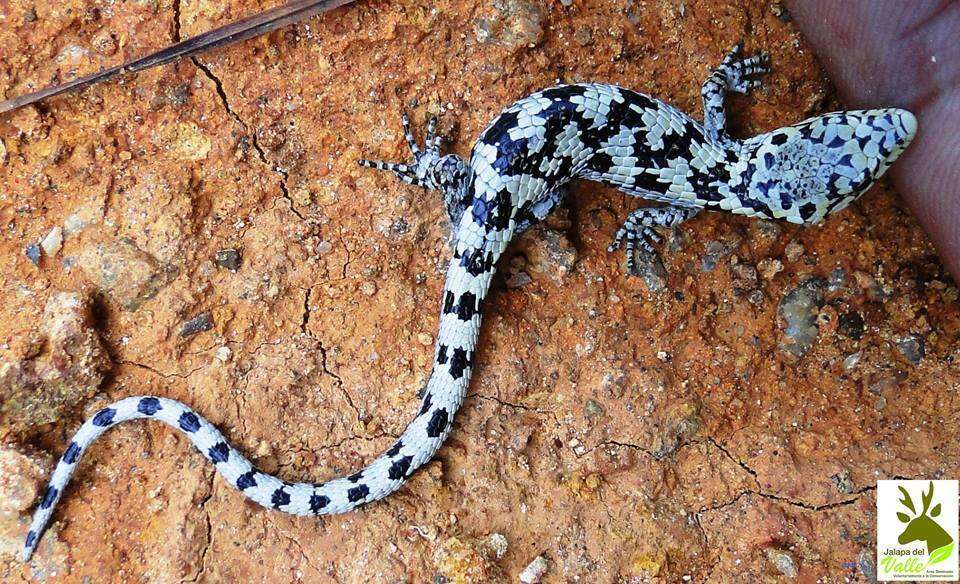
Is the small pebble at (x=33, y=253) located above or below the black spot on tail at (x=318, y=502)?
above

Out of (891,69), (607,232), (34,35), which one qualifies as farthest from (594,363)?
(34,35)

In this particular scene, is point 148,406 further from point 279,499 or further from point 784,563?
point 784,563

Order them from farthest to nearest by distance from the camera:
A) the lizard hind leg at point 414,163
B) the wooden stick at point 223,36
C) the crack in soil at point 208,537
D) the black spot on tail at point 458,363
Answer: the lizard hind leg at point 414,163
the black spot on tail at point 458,363
the wooden stick at point 223,36
the crack in soil at point 208,537

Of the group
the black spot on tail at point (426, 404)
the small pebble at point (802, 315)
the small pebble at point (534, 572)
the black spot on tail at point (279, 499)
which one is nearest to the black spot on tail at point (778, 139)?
the small pebble at point (802, 315)

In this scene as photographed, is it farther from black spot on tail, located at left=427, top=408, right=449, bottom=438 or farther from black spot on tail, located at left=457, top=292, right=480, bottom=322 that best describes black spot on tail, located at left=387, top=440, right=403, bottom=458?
black spot on tail, located at left=457, top=292, right=480, bottom=322

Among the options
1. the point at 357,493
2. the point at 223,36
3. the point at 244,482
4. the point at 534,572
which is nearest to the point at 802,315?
the point at 534,572

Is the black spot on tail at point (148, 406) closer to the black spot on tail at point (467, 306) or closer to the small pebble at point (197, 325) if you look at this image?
the small pebble at point (197, 325)
